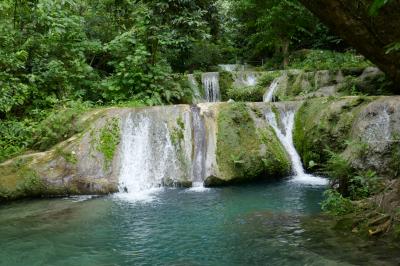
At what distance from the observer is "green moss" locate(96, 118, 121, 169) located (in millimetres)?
10430

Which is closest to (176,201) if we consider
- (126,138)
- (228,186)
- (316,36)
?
(228,186)

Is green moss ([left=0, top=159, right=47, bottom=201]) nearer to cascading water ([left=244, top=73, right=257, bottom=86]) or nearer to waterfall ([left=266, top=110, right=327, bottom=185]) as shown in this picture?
waterfall ([left=266, top=110, right=327, bottom=185])

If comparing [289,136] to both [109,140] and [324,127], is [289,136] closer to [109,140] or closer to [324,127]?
[324,127]

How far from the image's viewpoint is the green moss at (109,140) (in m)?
10.4

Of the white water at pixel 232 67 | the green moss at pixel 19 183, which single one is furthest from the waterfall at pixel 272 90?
the green moss at pixel 19 183

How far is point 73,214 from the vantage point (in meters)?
7.93

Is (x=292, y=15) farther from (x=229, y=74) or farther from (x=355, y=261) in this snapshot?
(x=355, y=261)

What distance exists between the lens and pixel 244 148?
10539 millimetres

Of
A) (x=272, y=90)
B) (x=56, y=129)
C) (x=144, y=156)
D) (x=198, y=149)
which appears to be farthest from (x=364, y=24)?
(x=272, y=90)

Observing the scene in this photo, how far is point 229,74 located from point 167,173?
6.86 meters

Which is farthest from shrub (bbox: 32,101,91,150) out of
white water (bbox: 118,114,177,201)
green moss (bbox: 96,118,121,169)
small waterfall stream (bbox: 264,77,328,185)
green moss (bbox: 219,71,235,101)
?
green moss (bbox: 219,71,235,101)

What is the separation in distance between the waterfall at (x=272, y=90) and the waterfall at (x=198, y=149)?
14.1ft

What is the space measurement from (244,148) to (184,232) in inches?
170

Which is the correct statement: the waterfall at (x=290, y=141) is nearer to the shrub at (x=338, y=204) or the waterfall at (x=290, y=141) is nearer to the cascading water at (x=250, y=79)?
the shrub at (x=338, y=204)
